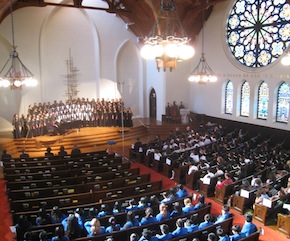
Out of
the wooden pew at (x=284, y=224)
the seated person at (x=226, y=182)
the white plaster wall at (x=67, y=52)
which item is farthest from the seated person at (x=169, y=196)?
the white plaster wall at (x=67, y=52)

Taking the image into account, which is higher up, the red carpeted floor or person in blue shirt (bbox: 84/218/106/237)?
person in blue shirt (bbox: 84/218/106/237)

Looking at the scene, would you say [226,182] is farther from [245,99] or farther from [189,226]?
[245,99]

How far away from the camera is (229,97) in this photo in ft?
66.7

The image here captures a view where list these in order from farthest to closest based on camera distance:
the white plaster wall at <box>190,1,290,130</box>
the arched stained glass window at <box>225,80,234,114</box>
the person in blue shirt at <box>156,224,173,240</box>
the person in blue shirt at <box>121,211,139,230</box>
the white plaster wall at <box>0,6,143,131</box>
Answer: the arched stained glass window at <box>225,80,234,114</box>, the white plaster wall at <box>0,6,143,131</box>, the white plaster wall at <box>190,1,290,130</box>, the person in blue shirt at <box>121,211,139,230</box>, the person in blue shirt at <box>156,224,173,240</box>

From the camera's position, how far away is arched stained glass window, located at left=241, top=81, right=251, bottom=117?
19.2m

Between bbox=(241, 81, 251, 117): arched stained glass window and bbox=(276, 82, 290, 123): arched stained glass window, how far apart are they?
2.06 metres

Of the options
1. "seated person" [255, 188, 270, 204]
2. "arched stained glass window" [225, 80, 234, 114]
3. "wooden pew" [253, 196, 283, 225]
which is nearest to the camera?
"wooden pew" [253, 196, 283, 225]

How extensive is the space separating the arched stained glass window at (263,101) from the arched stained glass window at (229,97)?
6.60 feet

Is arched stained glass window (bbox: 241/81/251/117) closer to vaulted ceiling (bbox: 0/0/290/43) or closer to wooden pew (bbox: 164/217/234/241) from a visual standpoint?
vaulted ceiling (bbox: 0/0/290/43)

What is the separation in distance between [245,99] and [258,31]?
13.6 feet

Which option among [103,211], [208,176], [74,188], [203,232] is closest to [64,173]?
[74,188]

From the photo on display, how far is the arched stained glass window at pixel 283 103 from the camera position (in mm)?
16891

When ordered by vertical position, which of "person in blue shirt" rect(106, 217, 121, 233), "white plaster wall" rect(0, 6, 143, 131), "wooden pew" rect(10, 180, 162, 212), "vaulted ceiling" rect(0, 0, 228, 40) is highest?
"vaulted ceiling" rect(0, 0, 228, 40)

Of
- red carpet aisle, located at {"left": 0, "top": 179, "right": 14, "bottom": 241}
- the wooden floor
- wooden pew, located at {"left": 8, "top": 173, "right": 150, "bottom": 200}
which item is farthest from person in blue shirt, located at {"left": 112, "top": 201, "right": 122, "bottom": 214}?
the wooden floor
